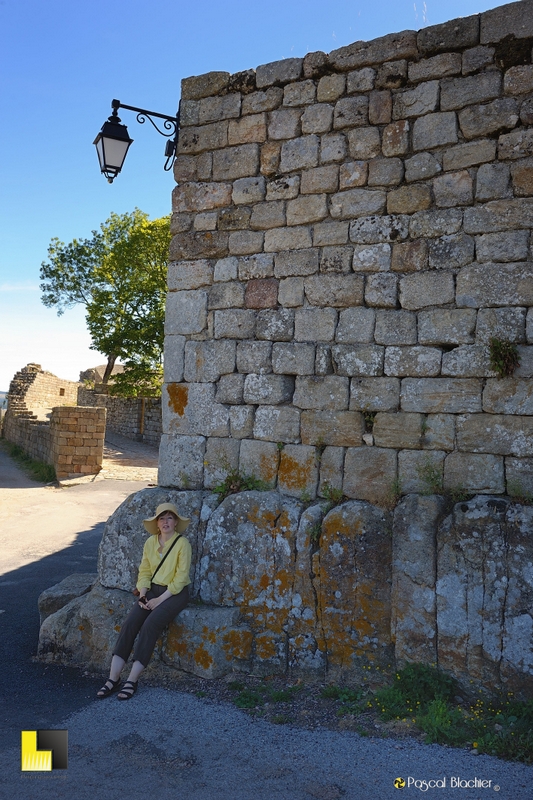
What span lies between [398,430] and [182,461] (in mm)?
1776

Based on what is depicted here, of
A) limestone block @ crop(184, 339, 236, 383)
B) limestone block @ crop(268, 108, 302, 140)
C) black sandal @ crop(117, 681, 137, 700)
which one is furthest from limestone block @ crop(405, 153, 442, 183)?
black sandal @ crop(117, 681, 137, 700)

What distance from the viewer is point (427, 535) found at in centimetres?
396

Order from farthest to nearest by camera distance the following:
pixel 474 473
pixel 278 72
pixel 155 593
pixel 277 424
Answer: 1. pixel 278 72
2. pixel 277 424
3. pixel 155 593
4. pixel 474 473

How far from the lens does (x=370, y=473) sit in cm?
436

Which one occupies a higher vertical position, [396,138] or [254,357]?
[396,138]

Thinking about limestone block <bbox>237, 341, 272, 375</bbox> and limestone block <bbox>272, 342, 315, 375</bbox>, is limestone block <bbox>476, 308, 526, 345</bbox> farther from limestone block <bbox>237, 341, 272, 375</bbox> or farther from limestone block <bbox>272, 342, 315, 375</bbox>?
limestone block <bbox>237, 341, 272, 375</bbox>

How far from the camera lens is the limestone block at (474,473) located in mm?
3998

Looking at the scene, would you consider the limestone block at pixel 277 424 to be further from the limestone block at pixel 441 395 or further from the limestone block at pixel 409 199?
the limestone block at pixel 409 199

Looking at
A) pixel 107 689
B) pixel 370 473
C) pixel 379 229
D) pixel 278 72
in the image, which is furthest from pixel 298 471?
pixel 278 72

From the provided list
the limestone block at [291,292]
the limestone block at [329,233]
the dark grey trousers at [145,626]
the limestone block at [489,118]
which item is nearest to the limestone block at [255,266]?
the limestone block at [291,292]

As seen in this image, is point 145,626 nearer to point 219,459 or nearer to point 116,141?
point 219,459

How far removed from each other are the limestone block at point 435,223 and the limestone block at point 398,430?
128 centimetres

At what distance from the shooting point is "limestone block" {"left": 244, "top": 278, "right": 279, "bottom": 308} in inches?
190

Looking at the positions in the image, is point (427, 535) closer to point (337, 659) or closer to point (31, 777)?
point (337, 659)
